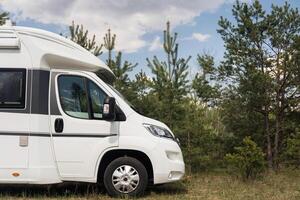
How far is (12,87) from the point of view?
907 cm

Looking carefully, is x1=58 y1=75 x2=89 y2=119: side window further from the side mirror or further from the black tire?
the black tire

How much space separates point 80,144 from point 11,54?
2.02 m

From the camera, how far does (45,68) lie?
30.0ft

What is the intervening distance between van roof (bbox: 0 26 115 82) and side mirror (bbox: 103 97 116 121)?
38.0 inches

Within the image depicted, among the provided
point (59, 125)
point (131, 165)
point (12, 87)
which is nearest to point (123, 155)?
point (131, 165)

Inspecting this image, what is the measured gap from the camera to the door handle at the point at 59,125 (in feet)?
29.5

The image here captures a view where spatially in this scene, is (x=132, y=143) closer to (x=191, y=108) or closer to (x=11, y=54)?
(x=11, y=54)

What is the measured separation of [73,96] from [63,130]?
0.65m

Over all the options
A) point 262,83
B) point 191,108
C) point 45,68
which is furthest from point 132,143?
point 262,83

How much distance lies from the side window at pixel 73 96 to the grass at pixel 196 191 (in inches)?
60.3

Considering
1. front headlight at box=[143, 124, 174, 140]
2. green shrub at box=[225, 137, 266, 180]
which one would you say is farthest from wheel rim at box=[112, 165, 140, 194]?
green shrub at box=[225, 137, 266, 180]

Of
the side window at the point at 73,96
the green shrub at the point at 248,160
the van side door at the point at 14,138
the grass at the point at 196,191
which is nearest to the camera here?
the van side door at the point at 14,138

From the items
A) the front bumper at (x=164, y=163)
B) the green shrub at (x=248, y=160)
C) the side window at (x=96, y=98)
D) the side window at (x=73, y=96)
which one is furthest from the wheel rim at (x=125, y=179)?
the green shrub at (x=248, y=160)

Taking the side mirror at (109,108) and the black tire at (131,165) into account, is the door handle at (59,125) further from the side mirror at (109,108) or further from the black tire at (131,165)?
the black tire at (131,165)
